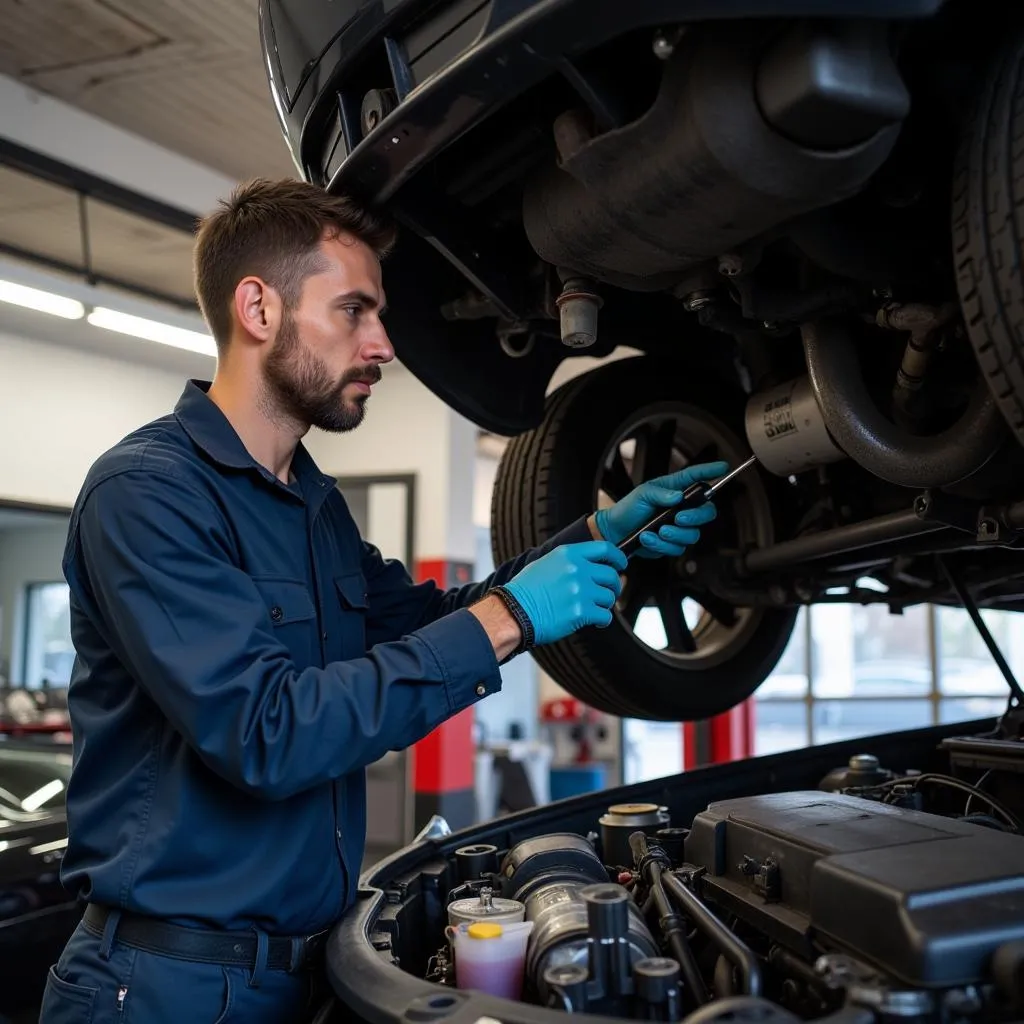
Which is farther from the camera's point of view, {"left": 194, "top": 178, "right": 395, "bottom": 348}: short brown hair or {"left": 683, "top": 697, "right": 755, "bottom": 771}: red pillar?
{"left": 683, "top": 697, "right": 755, "bottom": 771}: red pillar

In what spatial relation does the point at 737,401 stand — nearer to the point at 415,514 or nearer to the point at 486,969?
the point at 486,969

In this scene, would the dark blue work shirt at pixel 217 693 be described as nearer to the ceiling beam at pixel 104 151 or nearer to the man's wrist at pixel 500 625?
the man's wrist at pixel 500 625

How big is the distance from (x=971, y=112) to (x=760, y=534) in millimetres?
899

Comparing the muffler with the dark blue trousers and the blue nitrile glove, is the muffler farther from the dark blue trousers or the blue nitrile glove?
the dark blue trousers

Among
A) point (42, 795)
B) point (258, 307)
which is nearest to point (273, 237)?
point (258, 307)

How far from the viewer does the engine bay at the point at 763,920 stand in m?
0.75

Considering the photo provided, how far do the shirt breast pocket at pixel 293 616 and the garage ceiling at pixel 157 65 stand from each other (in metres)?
2.68

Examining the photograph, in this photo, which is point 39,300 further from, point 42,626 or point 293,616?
point 42,626

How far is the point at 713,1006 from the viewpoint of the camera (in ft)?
2.29

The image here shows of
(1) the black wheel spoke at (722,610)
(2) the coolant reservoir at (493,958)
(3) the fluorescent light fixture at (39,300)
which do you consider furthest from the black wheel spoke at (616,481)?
(3) the fluorescent light fixture at (39,300)

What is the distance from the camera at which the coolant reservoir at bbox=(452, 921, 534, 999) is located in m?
0.97

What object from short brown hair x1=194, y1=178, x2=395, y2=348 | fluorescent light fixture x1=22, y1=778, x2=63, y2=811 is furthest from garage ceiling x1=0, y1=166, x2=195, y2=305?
short brown hair x1=194, y1=178, x2=395, y2=348

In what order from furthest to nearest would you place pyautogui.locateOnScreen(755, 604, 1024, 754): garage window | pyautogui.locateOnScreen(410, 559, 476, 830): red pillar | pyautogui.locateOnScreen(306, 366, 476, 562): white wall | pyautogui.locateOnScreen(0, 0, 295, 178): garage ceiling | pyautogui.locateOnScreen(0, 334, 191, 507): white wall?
pyautogui.locateOnScreen(755, 604, 1024, 754): garage window
pyautogui.locateOnScreen(306, 366, 476, 562): white wall
pyautogui.locateOnScreen(410, 559, 476, 830): red pillar
pyautogui.locateOnScreen(0, 334, 191, 507): white wall
pyautogui.locateOnScreen(0, 0, 295, 178): garage ceiling

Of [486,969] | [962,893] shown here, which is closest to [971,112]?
[962,893]
